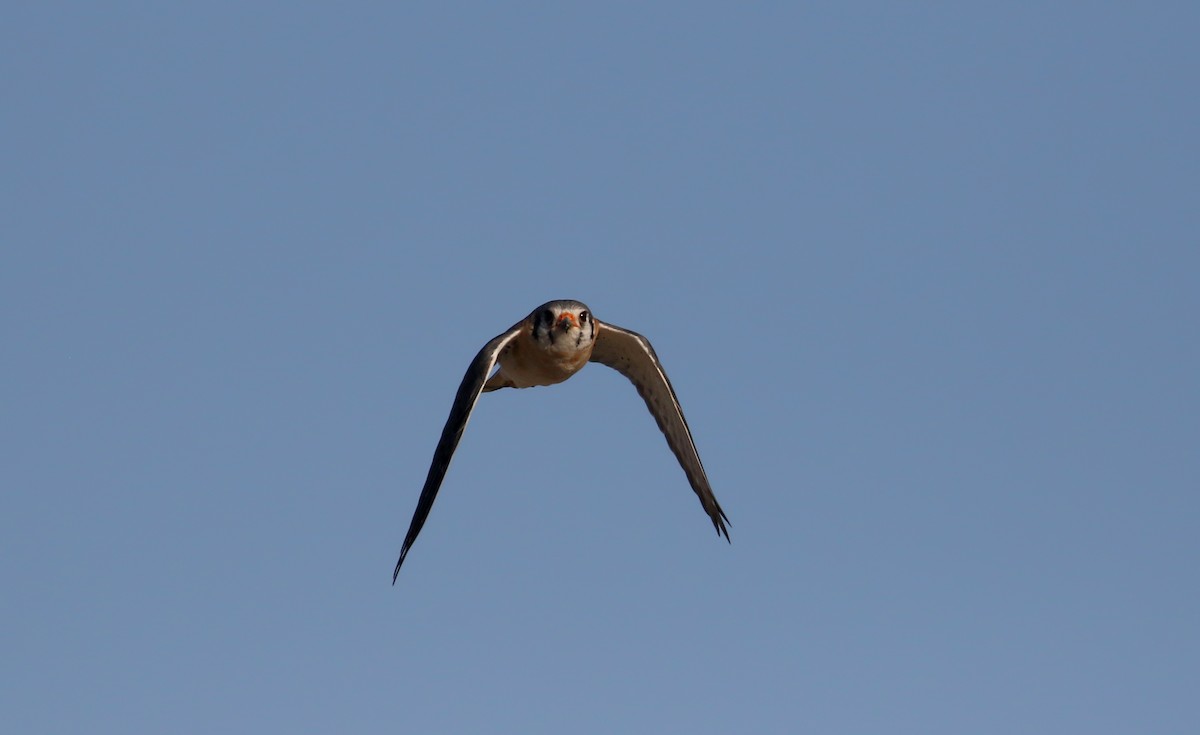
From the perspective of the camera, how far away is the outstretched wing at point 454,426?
1820 cm

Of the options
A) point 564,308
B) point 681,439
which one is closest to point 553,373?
point 564,308

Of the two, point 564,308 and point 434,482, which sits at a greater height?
point 564,308

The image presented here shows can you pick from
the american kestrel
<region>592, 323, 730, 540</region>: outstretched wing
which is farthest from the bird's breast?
<region>592, 323, 730, 540</region>: outstretched wing

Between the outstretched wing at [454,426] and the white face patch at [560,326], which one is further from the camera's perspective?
the white face patch at [560,326]

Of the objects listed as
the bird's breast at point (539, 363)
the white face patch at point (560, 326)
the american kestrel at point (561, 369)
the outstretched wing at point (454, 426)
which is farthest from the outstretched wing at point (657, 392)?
the outstretched wing at point (454, 426)

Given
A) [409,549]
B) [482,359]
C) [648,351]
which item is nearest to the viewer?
[409,549]

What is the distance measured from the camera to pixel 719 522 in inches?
893

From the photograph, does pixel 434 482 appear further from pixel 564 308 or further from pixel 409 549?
pixel 564 308

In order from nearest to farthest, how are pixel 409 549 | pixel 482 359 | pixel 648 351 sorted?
1. pixel 409 549
2. pixel 482 359
3. pixel 648 351

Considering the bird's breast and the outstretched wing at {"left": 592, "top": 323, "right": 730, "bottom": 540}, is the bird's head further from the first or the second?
the outstretched wing at {"left": 592, "top": 323, "right": 730, "bottom": 540}

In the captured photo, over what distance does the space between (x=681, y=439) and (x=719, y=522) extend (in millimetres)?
1458

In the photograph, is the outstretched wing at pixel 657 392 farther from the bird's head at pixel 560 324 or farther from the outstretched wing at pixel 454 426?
the outstretched wing at pixel 454 426

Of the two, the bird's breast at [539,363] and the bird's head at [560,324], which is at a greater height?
the bird's head at [560,324]

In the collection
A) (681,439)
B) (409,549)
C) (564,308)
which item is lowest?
(409,549)
